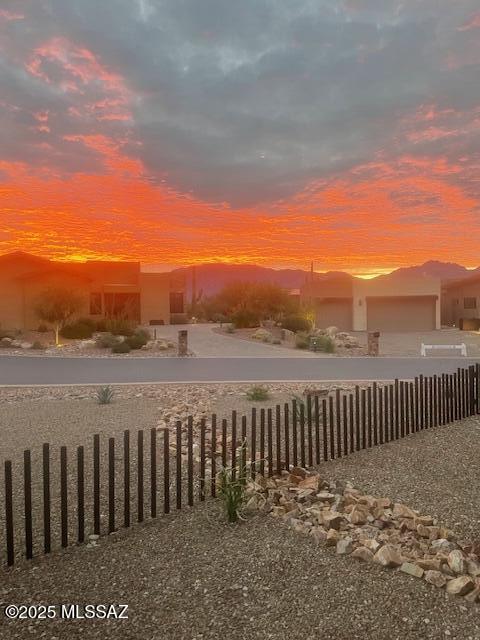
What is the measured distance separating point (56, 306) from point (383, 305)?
26.7 m

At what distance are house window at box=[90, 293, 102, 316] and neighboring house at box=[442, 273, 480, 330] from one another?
3158 cm

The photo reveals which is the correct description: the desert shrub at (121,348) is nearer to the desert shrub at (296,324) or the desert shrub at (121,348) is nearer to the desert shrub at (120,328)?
the desert shrub at (120,328)

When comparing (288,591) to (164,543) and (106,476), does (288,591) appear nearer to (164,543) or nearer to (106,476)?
(164,543)

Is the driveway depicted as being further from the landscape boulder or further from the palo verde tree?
the landscape boulder

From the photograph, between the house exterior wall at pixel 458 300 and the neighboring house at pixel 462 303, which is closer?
the neighboring house at pixel 462 303

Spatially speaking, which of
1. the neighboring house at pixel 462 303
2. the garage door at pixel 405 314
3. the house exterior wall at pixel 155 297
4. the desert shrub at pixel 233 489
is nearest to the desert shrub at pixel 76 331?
the house exterior wall at pixel 155 297

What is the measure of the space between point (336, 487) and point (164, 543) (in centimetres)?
244

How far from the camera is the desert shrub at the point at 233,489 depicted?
529 cm

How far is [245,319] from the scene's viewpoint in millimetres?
37188

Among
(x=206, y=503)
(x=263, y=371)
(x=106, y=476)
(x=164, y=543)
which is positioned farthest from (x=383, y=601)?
(x=263, y=371)

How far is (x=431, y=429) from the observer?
351 inches

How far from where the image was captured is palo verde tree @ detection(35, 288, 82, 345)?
97.5 feet

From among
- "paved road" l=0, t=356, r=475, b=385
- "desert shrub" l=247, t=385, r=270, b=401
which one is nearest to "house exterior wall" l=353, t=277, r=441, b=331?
"paved road" l=0, t=356, r=475, b=385

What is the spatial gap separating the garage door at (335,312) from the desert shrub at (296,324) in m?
8.21
